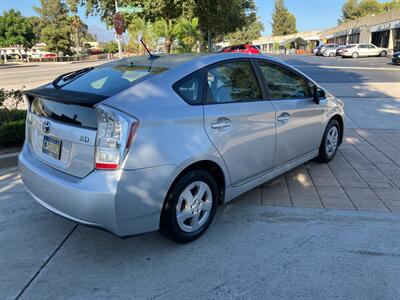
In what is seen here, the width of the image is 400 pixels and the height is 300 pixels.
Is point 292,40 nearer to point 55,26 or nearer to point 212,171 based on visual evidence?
point 55,26

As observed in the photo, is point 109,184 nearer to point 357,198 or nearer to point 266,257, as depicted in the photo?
point 266,257

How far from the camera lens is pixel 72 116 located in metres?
2.85

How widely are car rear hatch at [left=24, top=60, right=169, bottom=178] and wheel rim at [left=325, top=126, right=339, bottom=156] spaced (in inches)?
119

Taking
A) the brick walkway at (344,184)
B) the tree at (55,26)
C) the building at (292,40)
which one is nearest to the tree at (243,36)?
the building at (292,40)

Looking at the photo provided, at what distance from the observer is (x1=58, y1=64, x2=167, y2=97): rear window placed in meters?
2.97

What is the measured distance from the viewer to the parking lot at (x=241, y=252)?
2.72 meters

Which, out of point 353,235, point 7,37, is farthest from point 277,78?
point 7,37

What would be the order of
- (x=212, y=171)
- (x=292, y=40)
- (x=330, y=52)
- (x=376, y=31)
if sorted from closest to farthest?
(x=212, y=171), (x=330, y=52), (x=376, y=31), (x=292, y=40)

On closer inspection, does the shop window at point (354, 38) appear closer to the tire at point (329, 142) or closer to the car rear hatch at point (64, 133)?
the tire at point (329, 142)

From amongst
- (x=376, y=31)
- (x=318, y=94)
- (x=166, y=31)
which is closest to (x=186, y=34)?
(x=166, y=31)

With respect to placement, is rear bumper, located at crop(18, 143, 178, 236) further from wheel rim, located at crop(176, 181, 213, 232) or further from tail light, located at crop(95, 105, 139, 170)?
wheel rim, located at crop(176, 181, 213, 232)

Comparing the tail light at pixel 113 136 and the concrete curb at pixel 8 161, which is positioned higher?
the tail light at pixel 113 136

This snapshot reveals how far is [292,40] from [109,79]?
8013cm

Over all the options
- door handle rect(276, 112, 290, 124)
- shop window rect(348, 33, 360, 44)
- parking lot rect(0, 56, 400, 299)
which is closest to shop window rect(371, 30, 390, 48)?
shop window rect(348, 33, 360, 44)
